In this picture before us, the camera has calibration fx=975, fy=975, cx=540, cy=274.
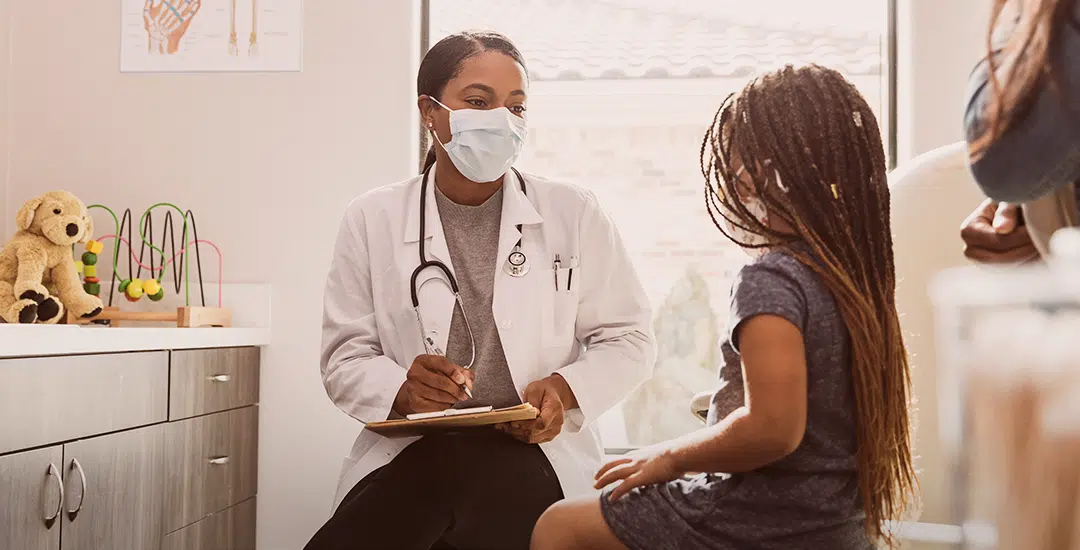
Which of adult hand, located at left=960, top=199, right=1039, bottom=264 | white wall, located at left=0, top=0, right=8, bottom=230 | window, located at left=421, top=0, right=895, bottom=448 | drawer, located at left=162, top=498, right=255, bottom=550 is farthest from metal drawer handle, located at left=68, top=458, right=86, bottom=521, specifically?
adult hand, located at left=960, top=199, right=1039, bottom=264

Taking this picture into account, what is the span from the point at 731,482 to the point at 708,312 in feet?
5.59

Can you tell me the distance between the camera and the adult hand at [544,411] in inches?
63.6

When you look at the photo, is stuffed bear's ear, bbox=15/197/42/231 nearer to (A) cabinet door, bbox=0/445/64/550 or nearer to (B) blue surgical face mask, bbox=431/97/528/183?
(A) cabinet door, bbox=0/445/64/550

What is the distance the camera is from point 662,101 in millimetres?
2756

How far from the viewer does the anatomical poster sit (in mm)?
2688

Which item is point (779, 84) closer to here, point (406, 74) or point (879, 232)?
point (879, 232)

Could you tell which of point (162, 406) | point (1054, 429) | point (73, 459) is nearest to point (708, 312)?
point (162, 406)

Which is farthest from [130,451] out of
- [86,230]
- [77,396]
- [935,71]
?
[935,71]

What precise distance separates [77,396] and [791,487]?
147cm

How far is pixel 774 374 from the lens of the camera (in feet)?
3.17

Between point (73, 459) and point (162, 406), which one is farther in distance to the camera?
point (162, 406)

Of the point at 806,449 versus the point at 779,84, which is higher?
the point at 779,84

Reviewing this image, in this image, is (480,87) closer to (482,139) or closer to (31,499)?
(482,139)

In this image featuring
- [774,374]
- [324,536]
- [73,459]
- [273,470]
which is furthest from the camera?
[273,470]
